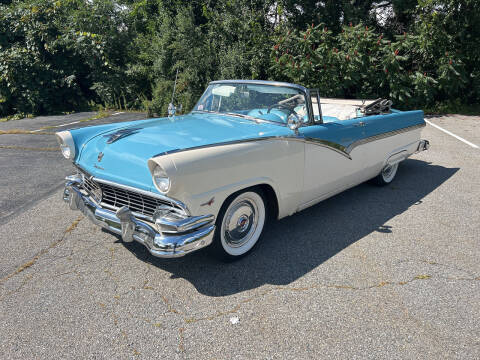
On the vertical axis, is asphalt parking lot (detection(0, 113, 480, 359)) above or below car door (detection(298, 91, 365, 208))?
below

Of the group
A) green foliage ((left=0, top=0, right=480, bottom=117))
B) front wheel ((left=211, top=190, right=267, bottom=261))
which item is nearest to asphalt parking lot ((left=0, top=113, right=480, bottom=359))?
front wheel ((left=211, top=190, right=267, bottom=261))

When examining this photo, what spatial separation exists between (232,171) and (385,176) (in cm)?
314

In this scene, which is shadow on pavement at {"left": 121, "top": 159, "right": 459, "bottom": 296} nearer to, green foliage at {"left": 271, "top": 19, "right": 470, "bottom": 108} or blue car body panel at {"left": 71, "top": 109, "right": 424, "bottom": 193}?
blue car body panel at {"left": 71, "top": 109, "right": 424, "bottom": 193}

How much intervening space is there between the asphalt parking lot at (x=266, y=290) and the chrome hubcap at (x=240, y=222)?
201 mm

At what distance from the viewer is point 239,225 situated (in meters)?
3.05

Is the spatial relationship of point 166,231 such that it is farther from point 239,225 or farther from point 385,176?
point 385,176

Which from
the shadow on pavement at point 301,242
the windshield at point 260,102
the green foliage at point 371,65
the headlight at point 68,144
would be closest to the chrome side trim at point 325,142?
the windshield at point 260,102

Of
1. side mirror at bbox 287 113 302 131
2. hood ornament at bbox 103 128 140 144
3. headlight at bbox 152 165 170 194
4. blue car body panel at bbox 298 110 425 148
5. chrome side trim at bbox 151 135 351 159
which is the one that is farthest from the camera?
blue car body panel at bbox 298 110 425 148

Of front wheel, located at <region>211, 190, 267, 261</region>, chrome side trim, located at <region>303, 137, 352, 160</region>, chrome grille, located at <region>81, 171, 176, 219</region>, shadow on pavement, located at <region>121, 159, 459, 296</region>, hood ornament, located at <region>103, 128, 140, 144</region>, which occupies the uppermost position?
hood ornament, located at <region>103, 128, 140, 144</region>

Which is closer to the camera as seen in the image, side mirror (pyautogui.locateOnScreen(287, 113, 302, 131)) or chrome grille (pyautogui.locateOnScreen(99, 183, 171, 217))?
chrome grille (pyautogui.locateOnScreen(99, 183, 171, 217))

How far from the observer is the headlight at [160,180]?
8.06 feet

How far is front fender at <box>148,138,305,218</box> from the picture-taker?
96.8 inches

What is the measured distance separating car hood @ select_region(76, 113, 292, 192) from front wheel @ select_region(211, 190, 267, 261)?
52 centimetres

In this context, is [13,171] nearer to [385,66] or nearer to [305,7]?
[385,66]
